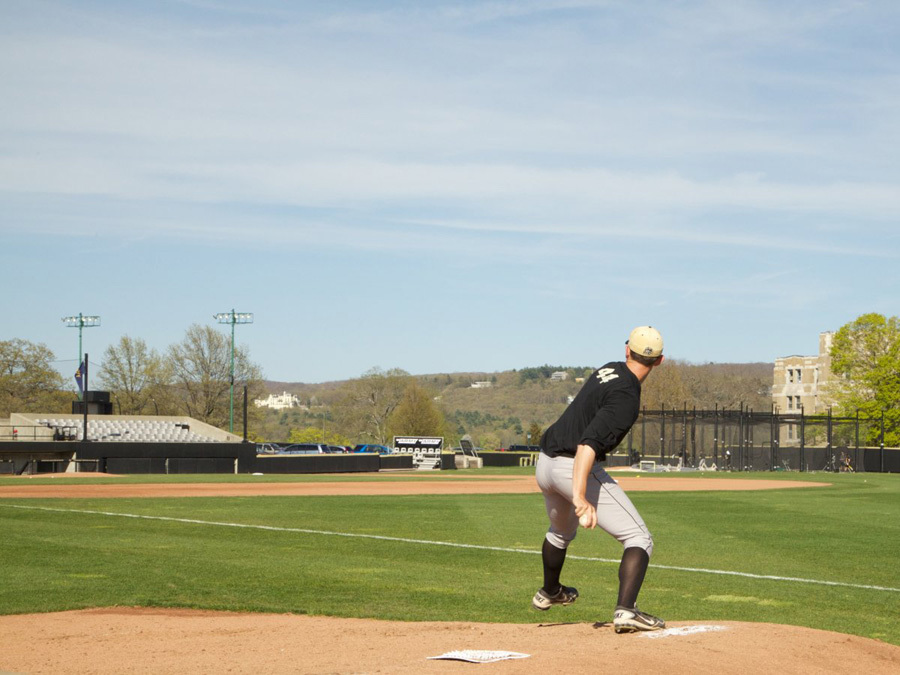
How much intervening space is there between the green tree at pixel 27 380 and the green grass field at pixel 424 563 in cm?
7251

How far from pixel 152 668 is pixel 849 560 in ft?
33.9

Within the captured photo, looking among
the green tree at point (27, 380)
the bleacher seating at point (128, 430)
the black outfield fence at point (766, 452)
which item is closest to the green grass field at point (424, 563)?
the black outfield fence at point (766, 452)

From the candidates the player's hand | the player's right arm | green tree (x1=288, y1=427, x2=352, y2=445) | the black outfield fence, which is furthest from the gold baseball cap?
green tree (x1=288, y1=427, x2=352, y2=445)

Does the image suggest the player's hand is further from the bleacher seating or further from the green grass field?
the bleacher seating

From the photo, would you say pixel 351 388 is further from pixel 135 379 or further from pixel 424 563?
pixel 424 563

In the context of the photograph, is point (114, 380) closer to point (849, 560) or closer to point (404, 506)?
point (404, 506)

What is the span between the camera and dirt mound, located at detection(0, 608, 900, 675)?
5.67m

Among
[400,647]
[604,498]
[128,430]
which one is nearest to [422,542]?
[400,647]

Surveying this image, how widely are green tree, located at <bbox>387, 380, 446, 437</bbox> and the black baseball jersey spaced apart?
339ft

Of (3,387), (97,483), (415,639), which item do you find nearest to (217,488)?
(97,483)

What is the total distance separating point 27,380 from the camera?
299ft

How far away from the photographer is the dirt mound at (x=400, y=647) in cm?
567

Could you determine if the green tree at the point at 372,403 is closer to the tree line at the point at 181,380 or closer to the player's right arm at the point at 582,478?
the tree line at the point at 181,380

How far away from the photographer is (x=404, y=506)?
24.3 meters
